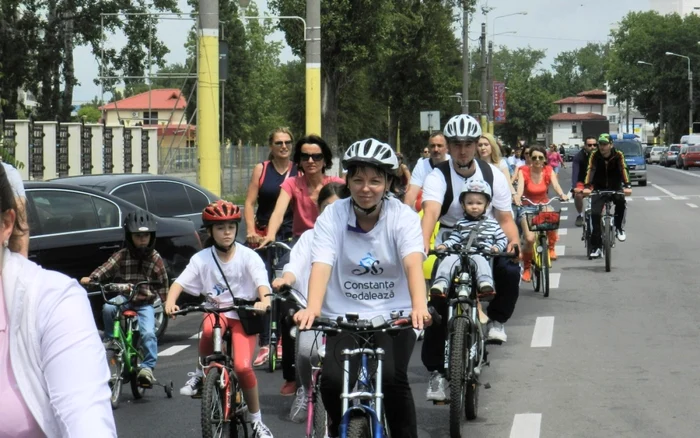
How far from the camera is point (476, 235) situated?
763cm

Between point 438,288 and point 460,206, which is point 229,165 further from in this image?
point 438,288

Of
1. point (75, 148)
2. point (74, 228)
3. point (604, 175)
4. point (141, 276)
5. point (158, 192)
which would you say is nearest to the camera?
point (141, 276)

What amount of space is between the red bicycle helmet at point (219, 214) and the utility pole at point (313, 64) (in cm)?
1424

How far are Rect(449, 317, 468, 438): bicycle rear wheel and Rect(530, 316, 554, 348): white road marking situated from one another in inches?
140

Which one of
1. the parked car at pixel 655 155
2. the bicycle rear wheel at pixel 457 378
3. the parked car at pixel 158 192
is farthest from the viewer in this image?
the parked car at pixel 655 155

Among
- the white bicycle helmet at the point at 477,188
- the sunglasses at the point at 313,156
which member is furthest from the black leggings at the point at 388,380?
the sunglasses at the point at 313,156

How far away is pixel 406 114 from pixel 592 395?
188 ft

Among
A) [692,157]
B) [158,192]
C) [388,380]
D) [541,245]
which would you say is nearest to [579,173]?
[541,245]

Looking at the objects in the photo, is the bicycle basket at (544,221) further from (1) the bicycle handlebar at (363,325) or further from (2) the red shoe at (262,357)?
(1) the bicycle handlebar at (363,325)

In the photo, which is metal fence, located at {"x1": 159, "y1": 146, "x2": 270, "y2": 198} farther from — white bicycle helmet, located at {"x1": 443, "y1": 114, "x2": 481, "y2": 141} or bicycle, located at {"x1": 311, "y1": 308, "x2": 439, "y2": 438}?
bicycle, located at {"x1": 311, "y1": 308, "x2": 439, "y2": 438}

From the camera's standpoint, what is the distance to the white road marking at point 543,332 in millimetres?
10719

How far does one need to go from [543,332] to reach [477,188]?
3882mm

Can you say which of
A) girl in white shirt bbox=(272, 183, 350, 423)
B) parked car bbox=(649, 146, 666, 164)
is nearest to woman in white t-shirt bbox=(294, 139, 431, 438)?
girl in white shirt bbox=(272, 183, 350, 423)

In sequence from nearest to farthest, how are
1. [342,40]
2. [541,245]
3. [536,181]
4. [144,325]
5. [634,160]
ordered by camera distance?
[144,325], [541,245], [536,181], [342,40], [634,160]
